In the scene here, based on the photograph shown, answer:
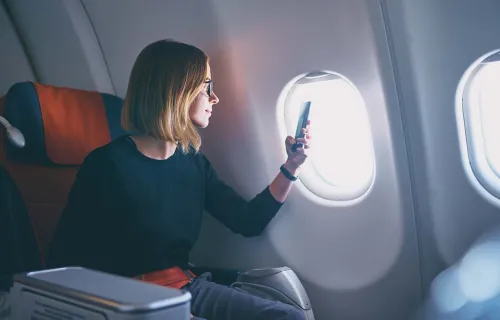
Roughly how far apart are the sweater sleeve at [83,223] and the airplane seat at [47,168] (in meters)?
0.15

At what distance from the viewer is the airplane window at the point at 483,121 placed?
1773 mm

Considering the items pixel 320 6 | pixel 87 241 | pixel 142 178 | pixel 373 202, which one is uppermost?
pixel 320 6

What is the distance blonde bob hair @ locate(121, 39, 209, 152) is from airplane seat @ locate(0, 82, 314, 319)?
0.29m

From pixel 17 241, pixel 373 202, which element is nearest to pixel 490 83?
pixel 373 202

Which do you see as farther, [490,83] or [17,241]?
[490,83]

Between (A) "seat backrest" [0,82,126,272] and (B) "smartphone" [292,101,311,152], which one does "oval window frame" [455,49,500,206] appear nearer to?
(B) "smartphone" [292,101,311,152]

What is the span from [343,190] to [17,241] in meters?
1.21

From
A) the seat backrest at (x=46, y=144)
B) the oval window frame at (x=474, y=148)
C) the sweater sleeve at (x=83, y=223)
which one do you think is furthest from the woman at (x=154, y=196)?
the oval window frame at (x=474, y=148)

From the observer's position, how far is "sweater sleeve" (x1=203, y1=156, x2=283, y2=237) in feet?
6.59

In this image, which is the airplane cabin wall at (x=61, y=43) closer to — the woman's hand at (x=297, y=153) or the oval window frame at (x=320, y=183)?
the oval window frame at (x=320, y=183)

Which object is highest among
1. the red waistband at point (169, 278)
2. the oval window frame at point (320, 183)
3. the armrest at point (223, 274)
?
the oval window frame at point (320, 183)

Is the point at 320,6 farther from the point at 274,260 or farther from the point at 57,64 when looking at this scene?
the point at 57,64

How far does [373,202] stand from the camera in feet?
6.47

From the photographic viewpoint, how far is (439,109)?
1.76 metres
